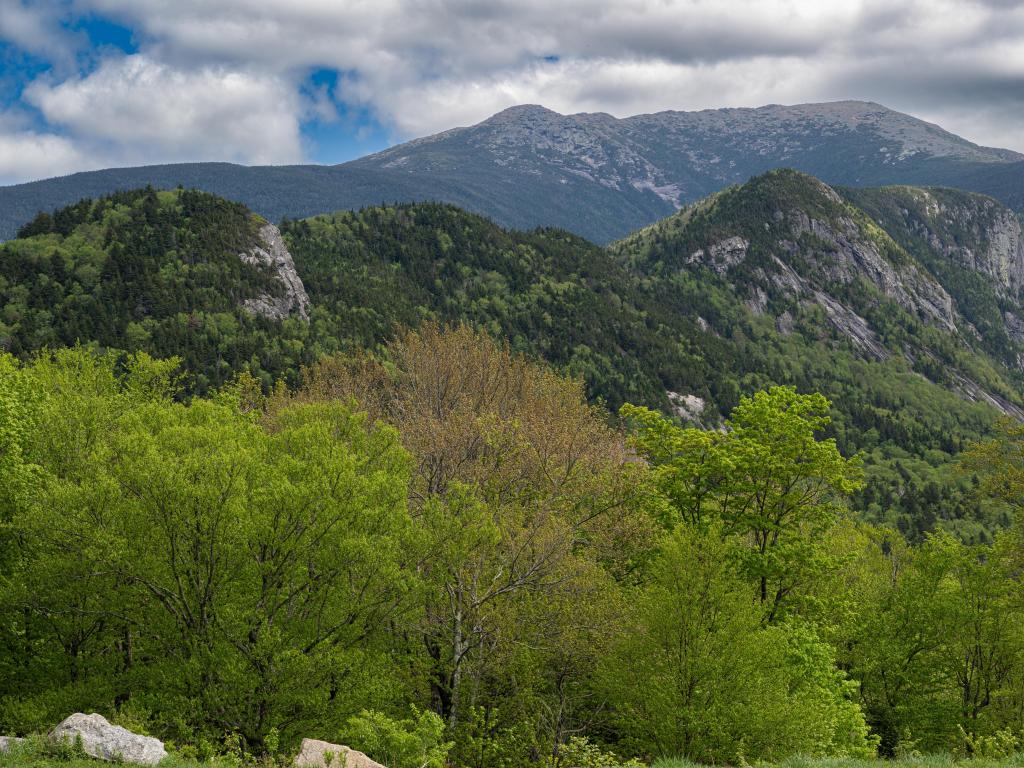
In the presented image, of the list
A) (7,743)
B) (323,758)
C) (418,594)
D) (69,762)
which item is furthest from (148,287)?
(323,758)

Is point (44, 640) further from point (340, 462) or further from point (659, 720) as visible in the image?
point (659, 720)

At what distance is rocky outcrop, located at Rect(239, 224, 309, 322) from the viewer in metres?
150

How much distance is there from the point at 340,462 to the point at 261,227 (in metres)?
158

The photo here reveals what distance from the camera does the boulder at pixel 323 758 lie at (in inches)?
694

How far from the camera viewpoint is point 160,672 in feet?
80.9

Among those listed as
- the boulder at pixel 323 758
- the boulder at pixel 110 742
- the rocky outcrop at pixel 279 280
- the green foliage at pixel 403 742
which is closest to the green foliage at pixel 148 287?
the rocky outcrop at pixel 279 280

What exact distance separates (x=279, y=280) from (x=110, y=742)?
15077 centimetres

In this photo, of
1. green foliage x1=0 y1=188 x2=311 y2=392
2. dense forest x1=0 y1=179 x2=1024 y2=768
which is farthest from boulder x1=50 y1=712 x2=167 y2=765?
green foliage x1=0 y1=188 x2=311 y2=392

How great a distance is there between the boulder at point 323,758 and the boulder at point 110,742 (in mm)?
3270

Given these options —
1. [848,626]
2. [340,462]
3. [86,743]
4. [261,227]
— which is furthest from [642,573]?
[261,227]

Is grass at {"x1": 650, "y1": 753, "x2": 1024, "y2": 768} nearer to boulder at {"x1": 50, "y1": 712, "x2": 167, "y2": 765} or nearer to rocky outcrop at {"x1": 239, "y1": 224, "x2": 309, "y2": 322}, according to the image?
boulder at {"x1": 50, "y1": 712, "x2": 167, "y2": 765}

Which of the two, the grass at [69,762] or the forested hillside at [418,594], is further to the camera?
the forested hillside at [418,594]

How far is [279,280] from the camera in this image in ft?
522

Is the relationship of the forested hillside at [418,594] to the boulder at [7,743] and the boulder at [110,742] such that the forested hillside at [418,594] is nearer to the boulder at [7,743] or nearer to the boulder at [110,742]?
the boulder at [110,742]
